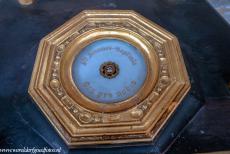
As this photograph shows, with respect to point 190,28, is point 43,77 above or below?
below

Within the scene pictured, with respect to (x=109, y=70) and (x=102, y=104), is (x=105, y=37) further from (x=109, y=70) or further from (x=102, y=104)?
(x=102, y=104)

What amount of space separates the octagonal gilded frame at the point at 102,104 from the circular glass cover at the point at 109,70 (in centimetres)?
4

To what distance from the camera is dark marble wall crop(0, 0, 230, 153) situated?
167cm

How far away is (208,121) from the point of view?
1.75 meters

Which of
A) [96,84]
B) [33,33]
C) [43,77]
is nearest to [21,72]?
[43,77]

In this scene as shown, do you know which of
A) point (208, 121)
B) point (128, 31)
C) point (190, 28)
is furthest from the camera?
point (190, 28)

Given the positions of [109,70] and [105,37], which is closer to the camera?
[109,70]

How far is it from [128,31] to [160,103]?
585mm

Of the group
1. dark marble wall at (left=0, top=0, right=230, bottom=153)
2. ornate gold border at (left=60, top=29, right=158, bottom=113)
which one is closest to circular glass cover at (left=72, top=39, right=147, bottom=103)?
ornate gold border at (left=60, top=29, right=158, bottom=113)

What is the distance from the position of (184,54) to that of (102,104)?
2.25 feet

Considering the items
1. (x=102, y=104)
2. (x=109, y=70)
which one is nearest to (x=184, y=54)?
(x=109, y=70)

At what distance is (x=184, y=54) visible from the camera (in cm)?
200

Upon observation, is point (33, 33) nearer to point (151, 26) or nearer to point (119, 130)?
point (151, 26)

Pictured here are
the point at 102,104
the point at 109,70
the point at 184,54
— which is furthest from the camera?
the point at 184,54
